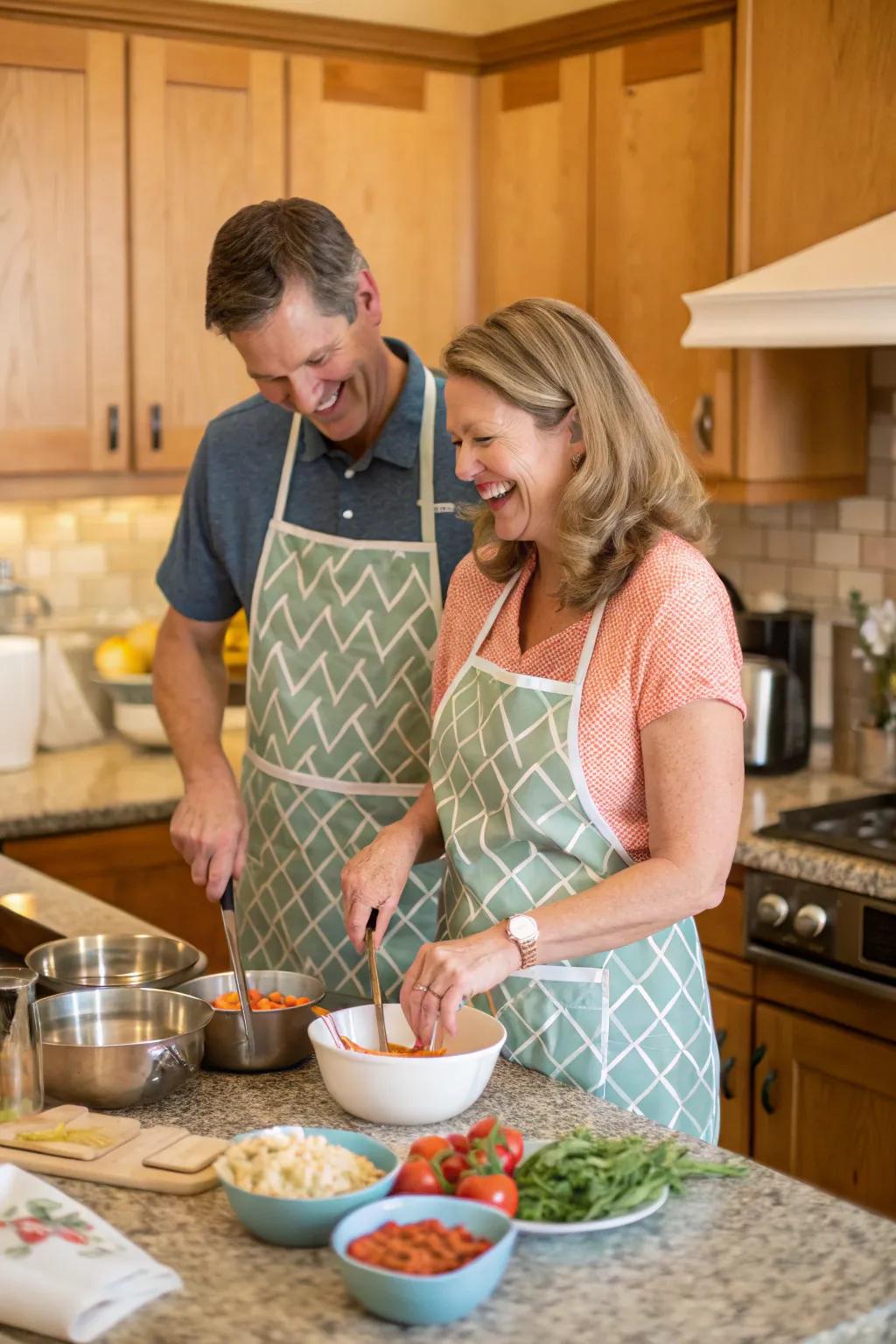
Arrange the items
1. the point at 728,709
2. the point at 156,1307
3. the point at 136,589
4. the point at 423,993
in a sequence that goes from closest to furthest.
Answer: the point at 156,1307 < the point at 423,993 < the point at 728,709 < the point at 136,589

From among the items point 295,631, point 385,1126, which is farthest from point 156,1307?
point 295,631

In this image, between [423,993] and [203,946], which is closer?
[423,993]

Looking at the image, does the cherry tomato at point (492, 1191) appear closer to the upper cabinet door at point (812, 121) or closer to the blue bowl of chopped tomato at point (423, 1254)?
the blue bowl of chopped tomato at point (423, 1254)

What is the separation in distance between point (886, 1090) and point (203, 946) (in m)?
1.39

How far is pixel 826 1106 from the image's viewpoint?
2.73m

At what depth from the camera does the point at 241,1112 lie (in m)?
1.57

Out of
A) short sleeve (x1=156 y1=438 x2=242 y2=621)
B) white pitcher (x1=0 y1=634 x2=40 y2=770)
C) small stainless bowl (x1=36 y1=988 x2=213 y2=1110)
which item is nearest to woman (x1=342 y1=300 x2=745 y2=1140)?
small stainless bowl (x1=36 y1=988 x2=213 y2=1110)

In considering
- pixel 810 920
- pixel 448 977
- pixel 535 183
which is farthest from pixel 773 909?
pixel 535 183

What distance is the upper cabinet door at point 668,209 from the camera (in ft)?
10.3

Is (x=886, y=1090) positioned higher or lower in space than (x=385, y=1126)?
lower

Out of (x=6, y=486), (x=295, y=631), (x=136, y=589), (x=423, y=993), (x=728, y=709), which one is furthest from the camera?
(x=136, y=589)

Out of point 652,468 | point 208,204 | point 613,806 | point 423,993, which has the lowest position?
point 423,993

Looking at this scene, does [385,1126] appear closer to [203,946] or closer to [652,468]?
[652,468]

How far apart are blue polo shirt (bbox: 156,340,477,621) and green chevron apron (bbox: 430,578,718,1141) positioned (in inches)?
19.5
